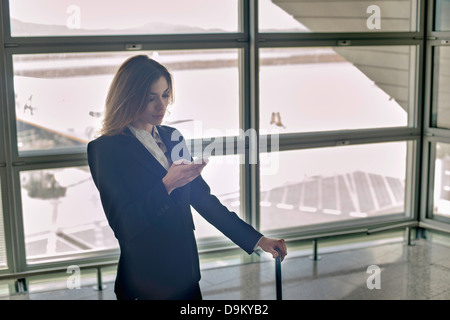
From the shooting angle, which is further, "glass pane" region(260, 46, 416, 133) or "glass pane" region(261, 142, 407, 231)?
"glass pane" region(261, 142, 407, 231)

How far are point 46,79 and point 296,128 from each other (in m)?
2.13

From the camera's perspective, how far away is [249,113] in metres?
5.02

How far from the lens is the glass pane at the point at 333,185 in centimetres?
525

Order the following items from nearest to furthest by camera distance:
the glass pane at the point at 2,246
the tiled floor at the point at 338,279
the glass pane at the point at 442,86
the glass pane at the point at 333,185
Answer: the tiled floor at the point at 338,279
the glass pane at the point at 2,246
the glass pane at the point at 333,185
the glass pane at the point at 442,86

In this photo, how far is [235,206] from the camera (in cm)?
514

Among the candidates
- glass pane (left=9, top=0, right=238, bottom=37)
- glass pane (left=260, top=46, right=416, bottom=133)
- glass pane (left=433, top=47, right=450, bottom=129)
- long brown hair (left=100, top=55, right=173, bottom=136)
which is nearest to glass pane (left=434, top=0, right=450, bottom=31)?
glass pane (left=433, top=47, right=450, bottom=129)

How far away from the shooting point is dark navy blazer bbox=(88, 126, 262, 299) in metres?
1.88

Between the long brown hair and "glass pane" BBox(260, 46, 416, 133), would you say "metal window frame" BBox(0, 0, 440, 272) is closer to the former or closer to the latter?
"glass pane" BBox(260, 46, 416, 133)

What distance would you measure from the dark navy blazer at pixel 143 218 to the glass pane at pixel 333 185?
3208 mm

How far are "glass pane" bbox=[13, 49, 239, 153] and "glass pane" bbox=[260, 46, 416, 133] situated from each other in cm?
37

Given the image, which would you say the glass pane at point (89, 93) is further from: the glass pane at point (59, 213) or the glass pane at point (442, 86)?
the glass pane at point (442, 86)

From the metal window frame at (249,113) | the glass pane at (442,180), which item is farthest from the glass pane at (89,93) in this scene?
the glass pane at (442,180)

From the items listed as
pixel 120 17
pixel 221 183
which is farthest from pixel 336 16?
pixel 120 17
